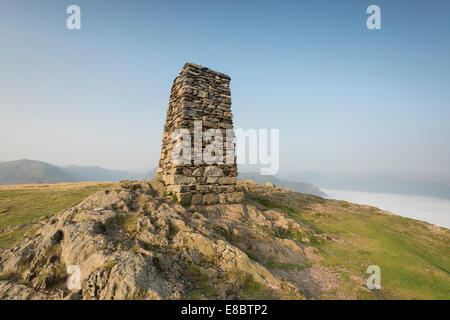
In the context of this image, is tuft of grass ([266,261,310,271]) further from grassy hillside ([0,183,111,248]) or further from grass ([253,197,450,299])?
grassy hillside ([0,183,111,248])

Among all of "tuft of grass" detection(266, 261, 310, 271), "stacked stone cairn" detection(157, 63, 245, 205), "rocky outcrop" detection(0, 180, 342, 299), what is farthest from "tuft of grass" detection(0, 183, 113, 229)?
"tuft of grass" detection(266, 261, 310, 271)

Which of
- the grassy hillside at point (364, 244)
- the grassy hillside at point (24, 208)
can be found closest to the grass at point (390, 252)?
the grassy hillside at point (364, 244)

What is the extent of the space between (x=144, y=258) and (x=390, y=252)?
11.2 m

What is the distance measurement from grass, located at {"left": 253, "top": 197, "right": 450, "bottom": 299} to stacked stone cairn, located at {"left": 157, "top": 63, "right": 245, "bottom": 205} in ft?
15.8

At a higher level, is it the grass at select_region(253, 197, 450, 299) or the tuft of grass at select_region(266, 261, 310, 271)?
the tuft of grass at select_region(266, 261, 310, 271)

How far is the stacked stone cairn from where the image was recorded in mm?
10266

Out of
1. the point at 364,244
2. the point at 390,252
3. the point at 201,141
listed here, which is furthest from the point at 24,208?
the point at 390,252

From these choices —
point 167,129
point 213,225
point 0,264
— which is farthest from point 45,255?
point 167,129

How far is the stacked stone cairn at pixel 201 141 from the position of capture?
33.7 ft

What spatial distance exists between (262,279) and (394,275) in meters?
5.91

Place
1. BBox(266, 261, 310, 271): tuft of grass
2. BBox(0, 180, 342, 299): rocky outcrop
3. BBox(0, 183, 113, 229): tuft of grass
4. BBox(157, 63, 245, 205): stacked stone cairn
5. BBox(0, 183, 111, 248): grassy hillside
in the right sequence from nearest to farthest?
BBox(0, 180, 342, 299): rocky outcrop → BBox(266, 261, 310, 271): tuft of grass → BBox(0, 183, 111, 248): grassy hillside → BBox(157, 63, 245, 205): stacked stone cairn → BBox(0, 183, 113, 229): tuft of grass

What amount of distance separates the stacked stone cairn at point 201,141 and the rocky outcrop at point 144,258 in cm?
188

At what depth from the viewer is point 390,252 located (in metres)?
9.18
